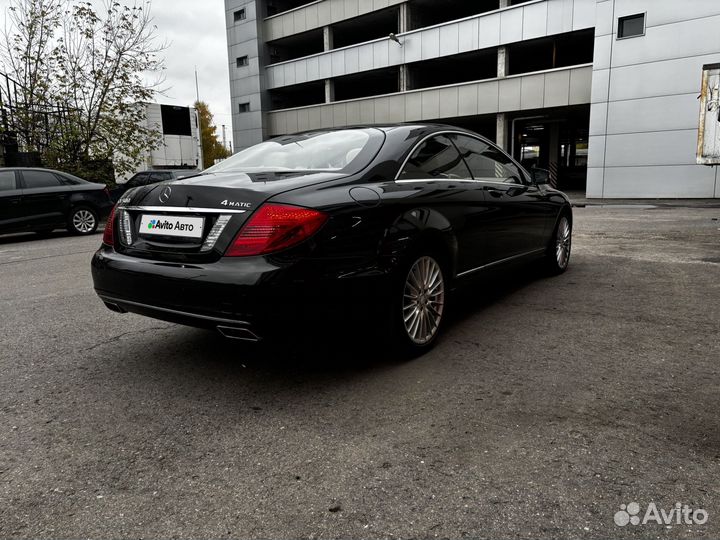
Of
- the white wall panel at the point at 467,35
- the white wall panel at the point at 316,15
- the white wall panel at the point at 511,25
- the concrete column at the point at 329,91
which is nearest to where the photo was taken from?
the white wall panel at the point at 467,35

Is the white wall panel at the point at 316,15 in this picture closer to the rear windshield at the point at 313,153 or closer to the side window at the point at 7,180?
the side window at the point at 7,180

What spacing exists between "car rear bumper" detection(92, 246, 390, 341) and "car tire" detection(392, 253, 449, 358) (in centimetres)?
17

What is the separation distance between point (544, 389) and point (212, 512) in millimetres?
1860

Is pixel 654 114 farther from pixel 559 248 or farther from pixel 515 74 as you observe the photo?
pixel 559 248

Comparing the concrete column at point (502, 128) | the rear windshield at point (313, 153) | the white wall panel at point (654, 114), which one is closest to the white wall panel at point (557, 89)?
the concrete column at point (502, 128)

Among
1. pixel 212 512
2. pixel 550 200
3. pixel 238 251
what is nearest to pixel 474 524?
pixel 212 512

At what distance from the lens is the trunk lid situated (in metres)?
2.89

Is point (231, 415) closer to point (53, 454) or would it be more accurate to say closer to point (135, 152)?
point (53, 454)

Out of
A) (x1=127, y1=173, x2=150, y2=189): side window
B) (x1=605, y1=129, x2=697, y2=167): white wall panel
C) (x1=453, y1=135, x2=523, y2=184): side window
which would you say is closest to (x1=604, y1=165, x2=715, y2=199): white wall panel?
(x1=605, y1=129, x2=697, y2=167): white wall panel

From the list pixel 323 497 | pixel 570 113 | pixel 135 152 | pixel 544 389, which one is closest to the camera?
pixel 323 497

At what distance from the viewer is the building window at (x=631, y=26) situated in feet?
63.7

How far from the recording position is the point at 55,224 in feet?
36.8

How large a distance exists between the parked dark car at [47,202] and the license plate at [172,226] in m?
9.04

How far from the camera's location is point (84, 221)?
11781 millimetres
